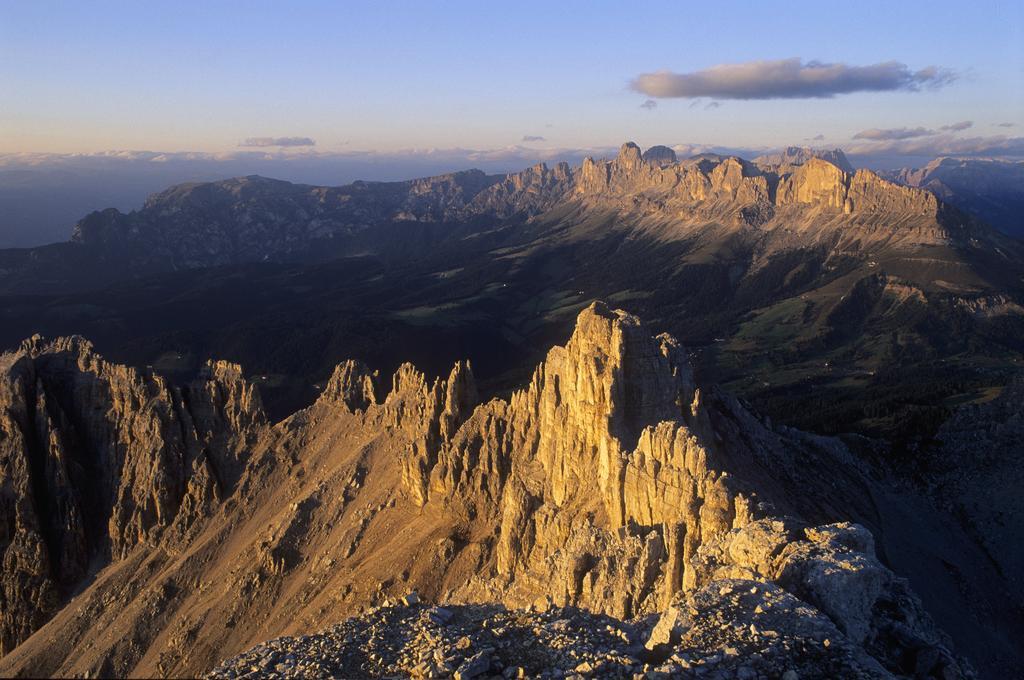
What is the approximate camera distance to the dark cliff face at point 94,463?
2753 inches

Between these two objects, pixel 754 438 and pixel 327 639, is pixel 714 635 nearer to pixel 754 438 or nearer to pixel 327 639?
pixel 327 639

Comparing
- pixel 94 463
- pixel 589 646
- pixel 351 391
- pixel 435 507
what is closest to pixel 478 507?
pixel 435 507

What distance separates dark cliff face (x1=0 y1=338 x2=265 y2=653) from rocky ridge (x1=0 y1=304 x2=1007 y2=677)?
25cm

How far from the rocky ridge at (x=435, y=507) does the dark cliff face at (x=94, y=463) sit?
0.81ft

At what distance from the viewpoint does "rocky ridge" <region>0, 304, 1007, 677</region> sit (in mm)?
29031

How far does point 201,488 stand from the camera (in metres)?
72.9

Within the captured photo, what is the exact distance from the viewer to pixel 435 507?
2414 inches

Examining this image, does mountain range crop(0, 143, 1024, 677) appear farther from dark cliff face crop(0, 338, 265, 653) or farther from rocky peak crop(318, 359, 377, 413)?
rocky peak crop(318, 359, 377, 413)

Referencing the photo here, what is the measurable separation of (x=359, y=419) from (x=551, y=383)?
3083 centimetres

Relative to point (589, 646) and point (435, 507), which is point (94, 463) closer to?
point (435, 507)

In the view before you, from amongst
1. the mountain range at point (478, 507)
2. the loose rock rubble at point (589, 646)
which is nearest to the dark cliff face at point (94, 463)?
the mountain range at point (478, 507)

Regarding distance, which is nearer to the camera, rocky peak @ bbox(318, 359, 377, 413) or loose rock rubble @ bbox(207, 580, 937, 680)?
loose rock rubble @ bbox(207, 580, 937, 680)

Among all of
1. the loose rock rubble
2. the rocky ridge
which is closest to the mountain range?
the rocky ridge

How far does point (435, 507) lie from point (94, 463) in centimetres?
4189
